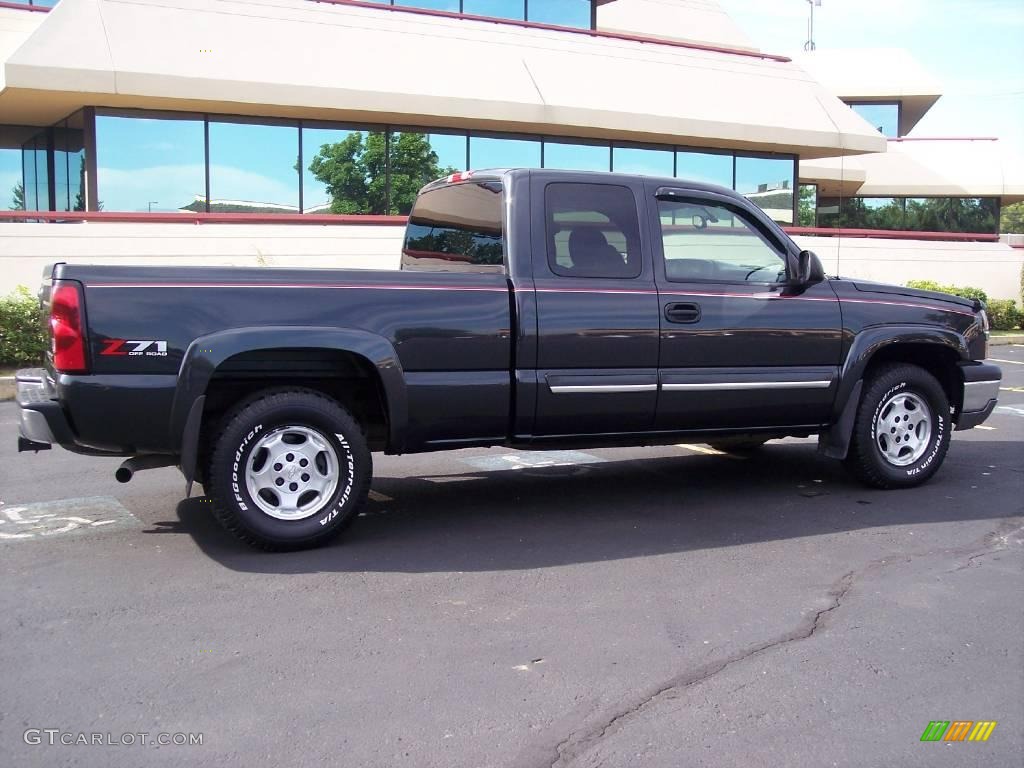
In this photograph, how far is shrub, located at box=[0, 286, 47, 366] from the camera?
13.3 m

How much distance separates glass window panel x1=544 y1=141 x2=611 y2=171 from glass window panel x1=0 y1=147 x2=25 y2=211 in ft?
33.6

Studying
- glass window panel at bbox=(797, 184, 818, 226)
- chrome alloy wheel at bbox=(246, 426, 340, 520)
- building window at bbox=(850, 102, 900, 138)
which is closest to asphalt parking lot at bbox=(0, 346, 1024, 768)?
chrome alloy wheel at bbox=(246, 426, 340, 520)

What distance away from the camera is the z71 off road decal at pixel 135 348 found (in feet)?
16.6

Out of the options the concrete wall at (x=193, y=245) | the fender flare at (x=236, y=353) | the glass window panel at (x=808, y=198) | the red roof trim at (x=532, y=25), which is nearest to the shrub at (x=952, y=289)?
the concrete wall at (x=193, y=245)

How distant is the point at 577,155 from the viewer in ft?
65.9

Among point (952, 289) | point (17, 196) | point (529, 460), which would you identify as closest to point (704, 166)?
point (952, 289)

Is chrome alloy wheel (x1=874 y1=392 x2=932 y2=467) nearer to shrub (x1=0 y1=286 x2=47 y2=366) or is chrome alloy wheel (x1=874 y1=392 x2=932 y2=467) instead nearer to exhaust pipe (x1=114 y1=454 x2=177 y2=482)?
exhaust pipe (x1=114 y1=454 x2=177 y2=482)

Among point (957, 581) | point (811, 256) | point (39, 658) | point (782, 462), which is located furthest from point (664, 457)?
point (39, 658)

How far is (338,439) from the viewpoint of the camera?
550 cm

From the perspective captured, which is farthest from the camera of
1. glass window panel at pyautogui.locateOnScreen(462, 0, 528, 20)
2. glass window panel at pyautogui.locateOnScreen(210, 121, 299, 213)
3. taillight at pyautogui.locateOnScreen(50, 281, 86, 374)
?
glass window panel at pyautogui.locateOnScreen(462, 0, 528, 20)

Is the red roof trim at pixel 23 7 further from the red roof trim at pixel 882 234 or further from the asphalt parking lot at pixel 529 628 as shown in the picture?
the red roof trim at pixel 882 234

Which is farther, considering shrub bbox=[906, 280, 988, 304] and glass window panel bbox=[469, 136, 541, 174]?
shrub bbox=[906, 280, 988, 304]

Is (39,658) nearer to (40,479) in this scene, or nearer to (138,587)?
(138,587)

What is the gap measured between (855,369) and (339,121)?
13219 mm
